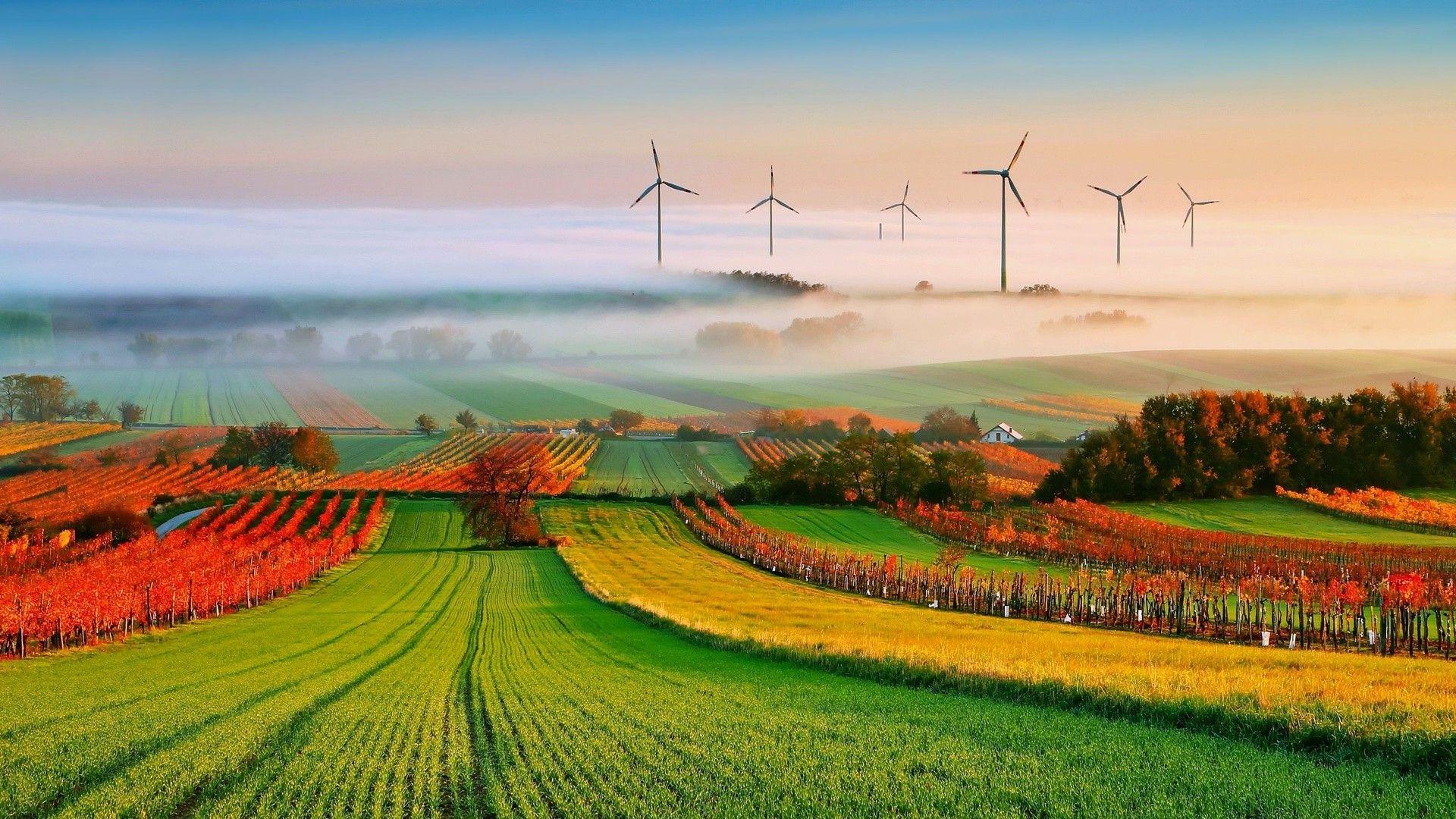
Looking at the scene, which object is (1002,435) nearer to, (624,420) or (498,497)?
(624,420)

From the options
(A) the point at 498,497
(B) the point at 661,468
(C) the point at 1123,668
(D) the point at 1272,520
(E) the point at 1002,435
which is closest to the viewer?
(C) the point at 1123,668

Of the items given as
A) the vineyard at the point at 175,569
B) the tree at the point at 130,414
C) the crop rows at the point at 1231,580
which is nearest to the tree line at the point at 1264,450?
the crop rows at the point at 1231,580

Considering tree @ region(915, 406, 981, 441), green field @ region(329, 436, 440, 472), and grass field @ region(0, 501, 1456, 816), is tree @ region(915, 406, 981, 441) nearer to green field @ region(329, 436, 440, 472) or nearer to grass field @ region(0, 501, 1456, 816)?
green field @ region(329, 436, 440, 472)

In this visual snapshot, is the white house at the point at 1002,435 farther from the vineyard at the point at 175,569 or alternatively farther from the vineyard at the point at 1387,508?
the vineyard at the point at 175,569

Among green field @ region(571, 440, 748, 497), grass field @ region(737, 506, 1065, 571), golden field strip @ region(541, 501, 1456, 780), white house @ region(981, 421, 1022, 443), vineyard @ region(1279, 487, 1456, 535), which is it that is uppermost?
golden field strip @ region(541, 501, 1456, 780)

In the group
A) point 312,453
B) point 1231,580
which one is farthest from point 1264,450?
point 312,453

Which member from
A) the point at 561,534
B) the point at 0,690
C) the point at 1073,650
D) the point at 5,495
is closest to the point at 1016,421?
the point at 561,534

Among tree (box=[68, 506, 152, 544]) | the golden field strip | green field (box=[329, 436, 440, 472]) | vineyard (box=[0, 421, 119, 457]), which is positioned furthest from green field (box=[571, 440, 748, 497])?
vineyard (box=[0, 421, 119, 457])

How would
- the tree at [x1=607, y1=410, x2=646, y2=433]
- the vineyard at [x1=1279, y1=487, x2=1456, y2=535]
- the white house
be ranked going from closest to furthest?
the vineyard at [x1=1279, y1=487, x2=1456, y2=535]
the white house
the tree at [x1=607, y1=410, x2=646, y2=433]
